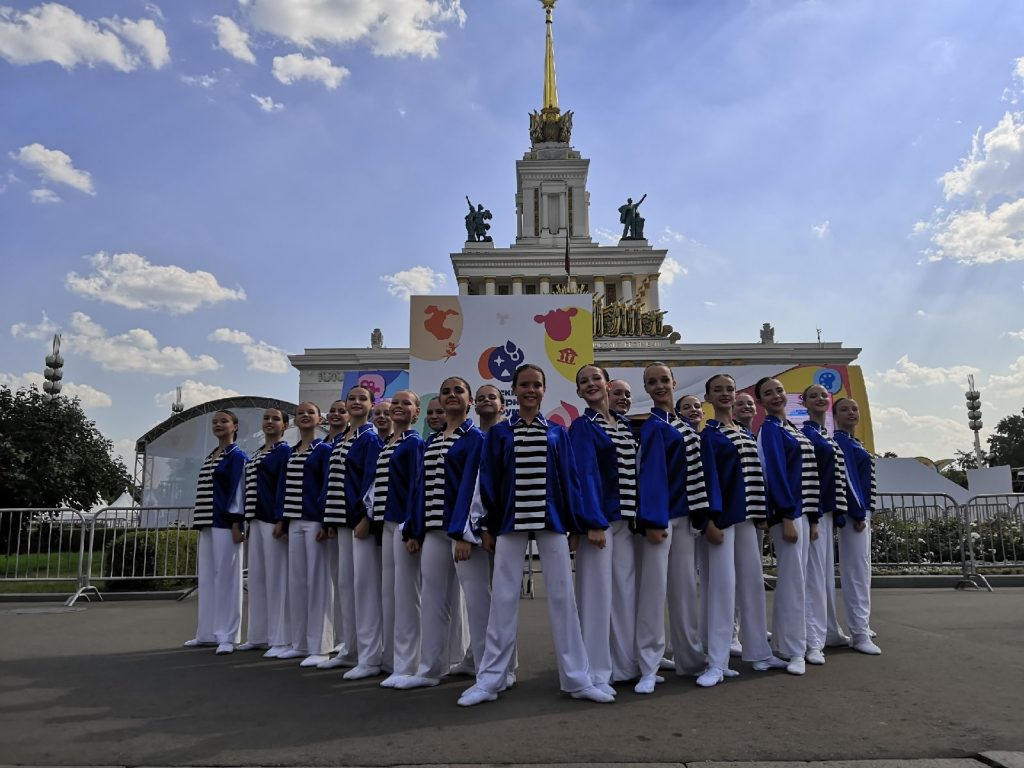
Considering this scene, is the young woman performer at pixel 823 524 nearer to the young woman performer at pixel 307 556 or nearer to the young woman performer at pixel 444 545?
the young woman performer at pixel 444 545

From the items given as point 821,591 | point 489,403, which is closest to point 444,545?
point 489,403

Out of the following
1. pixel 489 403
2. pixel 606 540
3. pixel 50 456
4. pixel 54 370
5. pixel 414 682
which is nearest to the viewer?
pixel 606 540

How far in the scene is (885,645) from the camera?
600cm

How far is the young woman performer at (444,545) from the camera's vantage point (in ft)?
15.6

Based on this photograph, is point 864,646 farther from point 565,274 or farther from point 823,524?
point 565,274

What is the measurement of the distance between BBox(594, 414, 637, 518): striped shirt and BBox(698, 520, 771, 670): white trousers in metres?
0.78

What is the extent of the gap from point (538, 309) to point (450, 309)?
117 cm

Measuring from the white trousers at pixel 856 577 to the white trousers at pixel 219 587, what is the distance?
16.6 feet

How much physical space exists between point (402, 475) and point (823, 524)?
3.45 m

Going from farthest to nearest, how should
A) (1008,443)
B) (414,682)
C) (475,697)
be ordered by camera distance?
(1008,443)
(414,682)
(475,697)

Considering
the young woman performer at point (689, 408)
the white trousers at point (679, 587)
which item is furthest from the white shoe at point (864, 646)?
the young woman performer at point (689, 408)

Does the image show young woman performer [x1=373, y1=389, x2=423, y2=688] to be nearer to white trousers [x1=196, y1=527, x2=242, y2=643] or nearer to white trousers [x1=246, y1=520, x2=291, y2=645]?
white trousers [x1=246, y1=520, x2=291, y2=645]

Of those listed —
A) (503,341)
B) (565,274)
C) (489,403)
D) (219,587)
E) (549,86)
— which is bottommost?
(219,587)

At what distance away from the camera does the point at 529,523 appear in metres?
4.40
